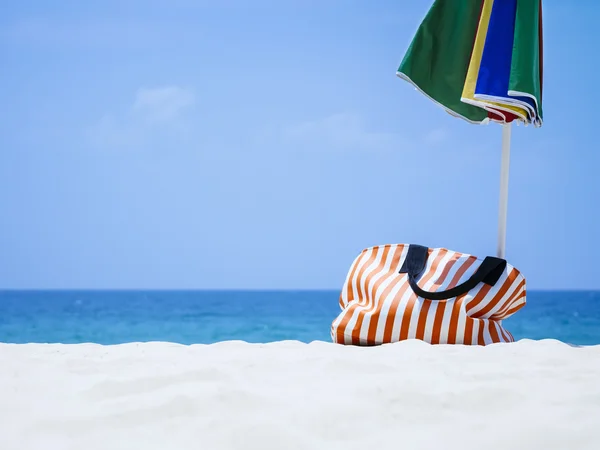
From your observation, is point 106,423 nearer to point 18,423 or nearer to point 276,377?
point 18,423

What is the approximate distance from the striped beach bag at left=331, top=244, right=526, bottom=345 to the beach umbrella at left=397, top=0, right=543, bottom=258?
506 millimetres

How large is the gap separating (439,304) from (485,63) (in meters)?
1.34

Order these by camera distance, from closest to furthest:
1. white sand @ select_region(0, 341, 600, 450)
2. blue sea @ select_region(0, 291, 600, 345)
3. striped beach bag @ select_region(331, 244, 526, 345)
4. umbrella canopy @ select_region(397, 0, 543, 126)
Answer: white sand @ select_region(0, 341, 600, 450)
striped beach bag @ select_region(331, 244, 526, 345)
umbrella canopy @ select_region(397, 0, 543, 126)
blue sea @ select_region(0, 291, 600, 345)

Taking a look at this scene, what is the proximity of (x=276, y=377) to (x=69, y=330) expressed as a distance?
50.5ft

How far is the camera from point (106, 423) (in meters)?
1.60

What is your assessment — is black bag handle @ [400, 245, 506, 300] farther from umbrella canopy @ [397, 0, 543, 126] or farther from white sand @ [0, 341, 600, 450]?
umbrella canopy @ [397, 0, 543, 126]

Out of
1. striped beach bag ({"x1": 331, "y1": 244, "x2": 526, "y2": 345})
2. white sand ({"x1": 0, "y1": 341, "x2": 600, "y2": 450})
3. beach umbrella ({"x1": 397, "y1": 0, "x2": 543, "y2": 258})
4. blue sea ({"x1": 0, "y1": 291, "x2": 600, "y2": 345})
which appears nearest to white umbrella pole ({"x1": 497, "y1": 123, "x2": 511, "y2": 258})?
beach umbrella ({"x1": 397, "y1": 0, "x2": 543, "y2": 258})

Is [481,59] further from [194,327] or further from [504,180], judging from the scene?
[194,327]

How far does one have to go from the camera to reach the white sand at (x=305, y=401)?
1.47m

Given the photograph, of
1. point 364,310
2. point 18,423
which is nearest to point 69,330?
point 364,310

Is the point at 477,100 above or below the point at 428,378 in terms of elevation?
above

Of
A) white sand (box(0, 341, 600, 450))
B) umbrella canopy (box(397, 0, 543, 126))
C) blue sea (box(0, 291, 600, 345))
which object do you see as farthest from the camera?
blue sea (box(0, 291, 600, 345))

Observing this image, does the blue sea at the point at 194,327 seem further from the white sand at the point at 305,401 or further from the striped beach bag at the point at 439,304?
the white sand at the point at 305,401

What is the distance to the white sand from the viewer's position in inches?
57.9
